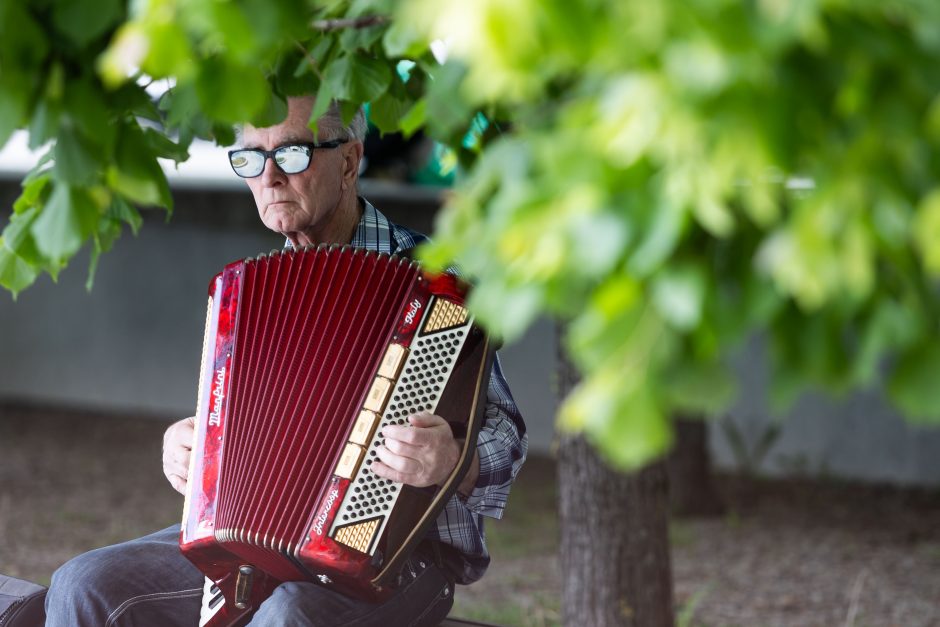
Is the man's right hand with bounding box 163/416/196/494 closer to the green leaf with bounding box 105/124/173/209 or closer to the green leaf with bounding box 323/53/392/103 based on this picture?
the green leaf with bounding box 323/53/392/103

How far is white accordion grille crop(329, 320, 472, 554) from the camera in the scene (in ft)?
6.68

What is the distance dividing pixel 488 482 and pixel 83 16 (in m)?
1.31

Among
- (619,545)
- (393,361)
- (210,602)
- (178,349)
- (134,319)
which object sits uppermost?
(134,319)

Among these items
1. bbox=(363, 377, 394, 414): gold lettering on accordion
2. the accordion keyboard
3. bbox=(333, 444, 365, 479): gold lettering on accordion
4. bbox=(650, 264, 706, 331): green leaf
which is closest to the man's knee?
the accordion keyboard

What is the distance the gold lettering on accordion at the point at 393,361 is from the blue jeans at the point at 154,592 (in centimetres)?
41

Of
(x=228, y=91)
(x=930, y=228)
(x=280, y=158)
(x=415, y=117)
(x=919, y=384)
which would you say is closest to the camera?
(x=930, y=228)

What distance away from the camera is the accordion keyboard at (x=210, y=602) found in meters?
2.20

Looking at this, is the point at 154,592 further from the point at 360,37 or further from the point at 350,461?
the point at 360,37

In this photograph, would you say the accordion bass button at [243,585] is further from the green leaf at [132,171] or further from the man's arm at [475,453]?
the green leaf at [132,171]

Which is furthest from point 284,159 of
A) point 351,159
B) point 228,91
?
point 228,91

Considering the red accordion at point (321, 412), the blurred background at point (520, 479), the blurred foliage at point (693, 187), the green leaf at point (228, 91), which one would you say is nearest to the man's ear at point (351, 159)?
the blurred background at point (520, 479)

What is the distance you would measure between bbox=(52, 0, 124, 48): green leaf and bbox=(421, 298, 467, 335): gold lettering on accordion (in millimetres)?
1008

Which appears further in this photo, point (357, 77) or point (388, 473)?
point (388, 473)

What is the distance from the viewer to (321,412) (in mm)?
2090
